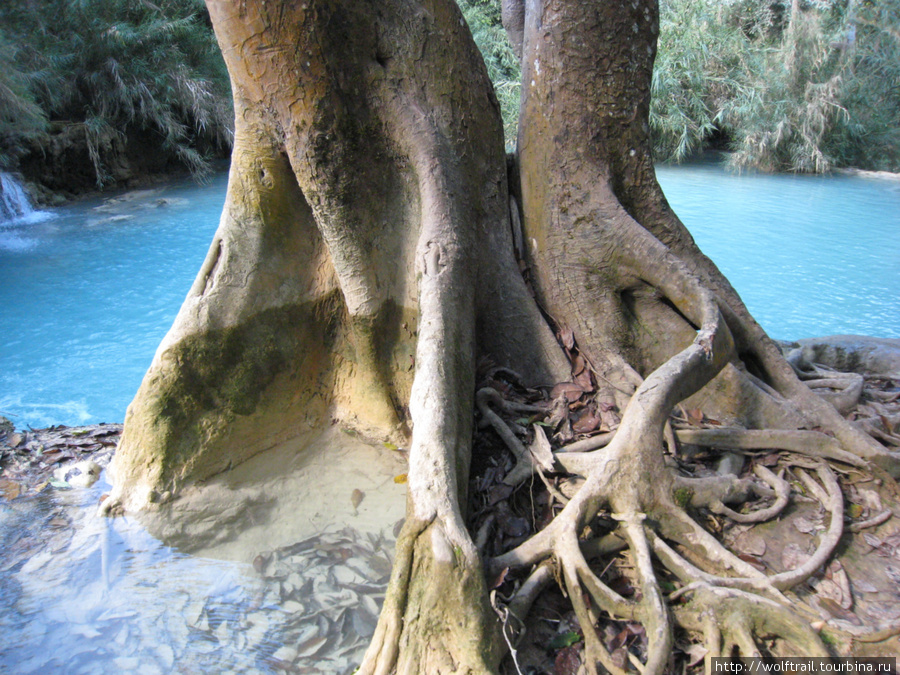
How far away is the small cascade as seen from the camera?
11.4m

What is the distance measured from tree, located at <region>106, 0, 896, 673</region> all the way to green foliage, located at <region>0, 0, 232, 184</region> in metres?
12.2

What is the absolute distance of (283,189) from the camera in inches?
119

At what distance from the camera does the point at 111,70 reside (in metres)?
13.5

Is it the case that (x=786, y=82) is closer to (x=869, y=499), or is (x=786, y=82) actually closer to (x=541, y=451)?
(x=869, y=499)

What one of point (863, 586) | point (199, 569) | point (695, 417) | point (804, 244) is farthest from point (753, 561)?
→ point (804, 244)

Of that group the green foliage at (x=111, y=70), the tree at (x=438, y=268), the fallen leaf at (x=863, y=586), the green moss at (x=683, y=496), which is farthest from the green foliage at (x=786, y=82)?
the fallen leaf at (x=863, y=586)

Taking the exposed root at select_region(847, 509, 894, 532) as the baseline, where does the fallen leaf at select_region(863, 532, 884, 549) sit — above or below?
below

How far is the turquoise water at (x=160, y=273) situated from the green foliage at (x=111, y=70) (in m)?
1.63

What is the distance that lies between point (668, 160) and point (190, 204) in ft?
40.7

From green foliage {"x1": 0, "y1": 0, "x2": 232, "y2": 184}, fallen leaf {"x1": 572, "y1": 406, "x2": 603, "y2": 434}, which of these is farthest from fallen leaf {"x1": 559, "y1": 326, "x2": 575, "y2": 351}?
green foliage {"x1": 0, "y1": 0, "x2": 232, "y2": 184}

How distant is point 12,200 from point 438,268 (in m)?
12.3

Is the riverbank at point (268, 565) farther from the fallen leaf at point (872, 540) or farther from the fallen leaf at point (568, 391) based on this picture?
the fallen leaf at point (568, 391)

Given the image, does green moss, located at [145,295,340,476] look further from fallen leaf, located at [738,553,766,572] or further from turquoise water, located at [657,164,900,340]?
A: turquoise water, located at [657,164,900,340]

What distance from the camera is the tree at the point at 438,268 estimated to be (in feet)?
8.44
